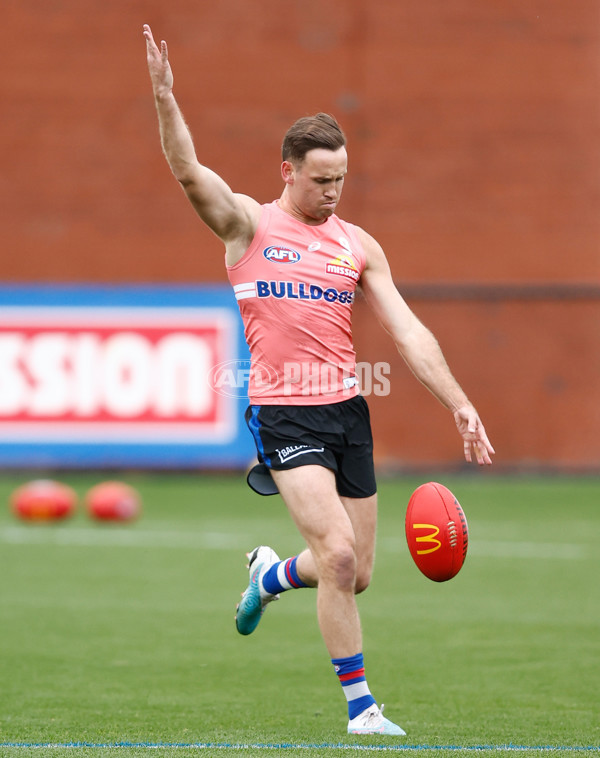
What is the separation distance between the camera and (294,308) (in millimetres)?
5785

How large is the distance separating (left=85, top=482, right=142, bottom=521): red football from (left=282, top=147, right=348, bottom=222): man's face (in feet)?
27.2

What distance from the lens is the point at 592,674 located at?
703cm

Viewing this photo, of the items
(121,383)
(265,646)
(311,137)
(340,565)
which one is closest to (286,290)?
(311,137)

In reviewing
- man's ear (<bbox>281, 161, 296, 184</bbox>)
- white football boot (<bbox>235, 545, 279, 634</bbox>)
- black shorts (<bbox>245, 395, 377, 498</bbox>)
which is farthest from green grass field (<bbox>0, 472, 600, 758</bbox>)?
man's ear (<bbox>281, 161, 296, 184</bbox>)

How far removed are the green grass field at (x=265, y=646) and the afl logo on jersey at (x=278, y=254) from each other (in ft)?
6.81

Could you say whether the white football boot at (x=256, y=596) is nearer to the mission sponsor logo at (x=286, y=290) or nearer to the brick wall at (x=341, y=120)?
the mission sponsor logo at (x=286, y=290)

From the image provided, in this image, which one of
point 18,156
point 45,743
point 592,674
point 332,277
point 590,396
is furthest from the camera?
point 18,156

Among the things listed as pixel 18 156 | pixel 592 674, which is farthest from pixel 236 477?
pixel 592 674

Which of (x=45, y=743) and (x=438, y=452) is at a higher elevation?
(x=438, y=452)

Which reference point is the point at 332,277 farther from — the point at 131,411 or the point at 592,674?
the point at 131,411

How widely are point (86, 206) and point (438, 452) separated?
7291mm

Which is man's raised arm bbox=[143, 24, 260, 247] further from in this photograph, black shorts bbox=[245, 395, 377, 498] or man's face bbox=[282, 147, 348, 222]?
black shorts bbox=[245, 395, 377, 498]

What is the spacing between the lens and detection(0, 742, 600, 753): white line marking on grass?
5.19 m

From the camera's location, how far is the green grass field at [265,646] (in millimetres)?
5629
